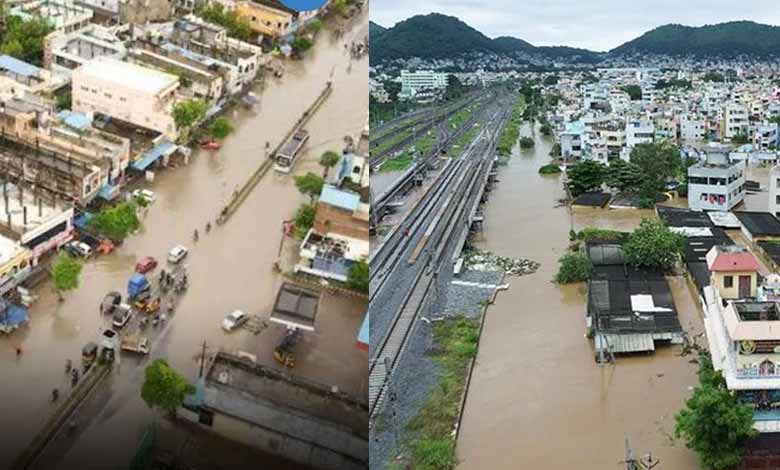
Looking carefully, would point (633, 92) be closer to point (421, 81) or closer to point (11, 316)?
point (421, 81)

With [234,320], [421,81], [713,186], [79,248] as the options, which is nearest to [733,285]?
[234,320]

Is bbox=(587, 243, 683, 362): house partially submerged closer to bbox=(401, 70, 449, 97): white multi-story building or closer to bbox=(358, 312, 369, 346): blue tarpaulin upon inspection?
bbox=(358, 312, 369, 346): blue tarpaulin

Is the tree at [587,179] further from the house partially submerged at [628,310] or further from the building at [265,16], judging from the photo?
the building at [265,16]

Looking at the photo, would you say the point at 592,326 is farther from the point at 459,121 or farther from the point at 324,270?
the point at 459,121

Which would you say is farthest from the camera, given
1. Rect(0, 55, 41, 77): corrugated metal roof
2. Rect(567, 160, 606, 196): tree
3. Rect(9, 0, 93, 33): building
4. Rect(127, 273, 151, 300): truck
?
Rect(567, 160, 606, 196): tree

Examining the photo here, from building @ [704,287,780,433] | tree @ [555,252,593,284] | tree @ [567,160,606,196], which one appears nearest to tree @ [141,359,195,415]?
building @ [704,287,780,433]

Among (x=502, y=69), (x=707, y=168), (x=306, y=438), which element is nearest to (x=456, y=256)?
(x=707, y=168)
